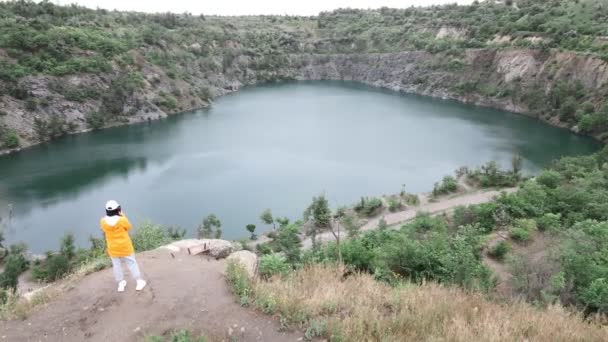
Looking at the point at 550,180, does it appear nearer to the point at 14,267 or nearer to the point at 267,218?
the point at 267,218

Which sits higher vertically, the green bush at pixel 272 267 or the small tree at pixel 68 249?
the green bush at pixel 272 267

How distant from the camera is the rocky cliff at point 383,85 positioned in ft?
170

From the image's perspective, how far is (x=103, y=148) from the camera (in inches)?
1940

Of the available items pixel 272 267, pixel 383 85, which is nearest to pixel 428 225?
pixel 272 267

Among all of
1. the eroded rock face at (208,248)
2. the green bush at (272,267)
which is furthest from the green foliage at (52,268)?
the green bush at (272,267)

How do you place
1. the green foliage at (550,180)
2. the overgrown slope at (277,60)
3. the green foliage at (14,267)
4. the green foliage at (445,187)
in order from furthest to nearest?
the overgrown slope at (277,60) < the green foliage at (445,187) < the green foliage at (550,180) < the green foliage at (14,267)

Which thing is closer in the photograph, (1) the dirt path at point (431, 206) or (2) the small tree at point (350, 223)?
(2) the small tree at point (350, 223)

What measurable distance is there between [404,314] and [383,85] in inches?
3451

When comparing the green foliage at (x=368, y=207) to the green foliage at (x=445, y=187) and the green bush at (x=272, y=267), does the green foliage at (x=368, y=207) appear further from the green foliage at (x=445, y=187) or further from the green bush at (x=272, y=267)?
the green bush at (x=272, y=267)

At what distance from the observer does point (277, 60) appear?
100000mm

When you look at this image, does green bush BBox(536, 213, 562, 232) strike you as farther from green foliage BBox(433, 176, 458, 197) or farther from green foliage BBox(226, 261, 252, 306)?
green foliage BBox(226, 261, 252, 306)

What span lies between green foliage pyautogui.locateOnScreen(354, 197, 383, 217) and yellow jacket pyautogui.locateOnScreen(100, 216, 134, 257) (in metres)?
24.3

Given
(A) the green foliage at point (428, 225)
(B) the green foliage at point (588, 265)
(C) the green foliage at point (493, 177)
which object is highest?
(B) the green foliage at point (588, 265)

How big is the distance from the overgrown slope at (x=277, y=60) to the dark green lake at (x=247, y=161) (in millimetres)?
3636
